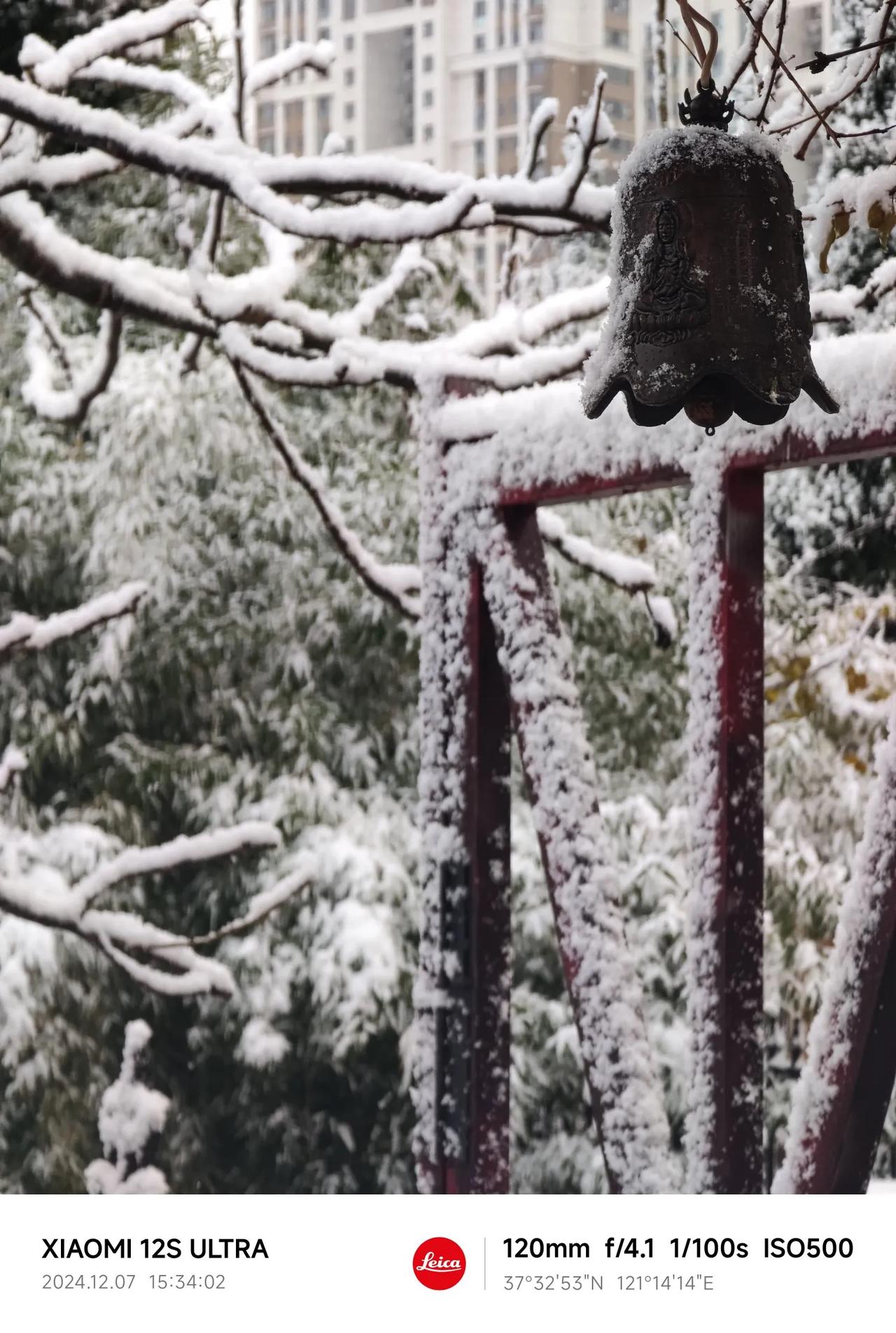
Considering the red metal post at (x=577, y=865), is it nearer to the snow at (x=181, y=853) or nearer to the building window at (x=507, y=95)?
the snow at (x=181, y=853)

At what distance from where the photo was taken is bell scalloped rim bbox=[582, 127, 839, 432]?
4.70 ft

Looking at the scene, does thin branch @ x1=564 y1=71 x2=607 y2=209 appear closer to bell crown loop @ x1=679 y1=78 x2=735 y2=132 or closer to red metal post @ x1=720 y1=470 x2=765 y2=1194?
red metal post @ x1=720 y1=470 x2=765 y2=1194

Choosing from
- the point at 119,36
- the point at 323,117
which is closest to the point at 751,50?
the point at 119,36

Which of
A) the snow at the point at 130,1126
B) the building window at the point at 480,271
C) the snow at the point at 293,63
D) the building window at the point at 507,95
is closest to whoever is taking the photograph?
the snow at the point at 130,1126

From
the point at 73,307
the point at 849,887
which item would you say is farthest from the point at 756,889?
the point at 73,307

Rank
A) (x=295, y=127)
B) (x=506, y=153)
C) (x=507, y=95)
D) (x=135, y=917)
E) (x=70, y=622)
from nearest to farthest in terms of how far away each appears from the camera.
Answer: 1. (x=70, y=622)
2. (x=135, y=917)
3. (x=507, y=95)
4. (x=506, y=153)
5. (x=295, y=127)

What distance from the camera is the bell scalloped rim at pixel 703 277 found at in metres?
1.43

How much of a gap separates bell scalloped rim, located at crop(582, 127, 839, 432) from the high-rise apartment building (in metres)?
2.07

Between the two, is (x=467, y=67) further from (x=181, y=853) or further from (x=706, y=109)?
(x=706, y=109)
